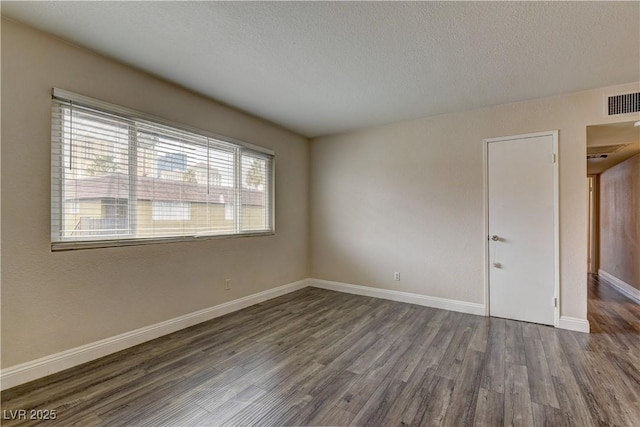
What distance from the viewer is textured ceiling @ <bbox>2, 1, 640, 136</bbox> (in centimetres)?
188

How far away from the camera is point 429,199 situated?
388 centimetres

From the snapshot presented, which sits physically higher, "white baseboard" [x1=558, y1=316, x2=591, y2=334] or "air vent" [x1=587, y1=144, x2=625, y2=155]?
"air vent" [x1=587, y1=144, x2=625, y2=155]

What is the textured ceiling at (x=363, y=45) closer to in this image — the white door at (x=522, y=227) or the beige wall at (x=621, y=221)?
the white door at (x=522, y=227)

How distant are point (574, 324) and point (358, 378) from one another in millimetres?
2625

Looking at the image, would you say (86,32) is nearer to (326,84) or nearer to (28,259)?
(28,259)

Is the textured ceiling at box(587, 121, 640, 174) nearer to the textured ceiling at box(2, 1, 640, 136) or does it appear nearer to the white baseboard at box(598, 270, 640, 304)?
the textured ceiling at box(2, 1, 640, 136)

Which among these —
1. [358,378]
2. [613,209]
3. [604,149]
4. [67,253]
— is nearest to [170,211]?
[67,253]

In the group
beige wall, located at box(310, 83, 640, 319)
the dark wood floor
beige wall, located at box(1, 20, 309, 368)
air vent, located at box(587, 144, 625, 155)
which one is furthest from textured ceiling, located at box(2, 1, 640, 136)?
the dark wood floor

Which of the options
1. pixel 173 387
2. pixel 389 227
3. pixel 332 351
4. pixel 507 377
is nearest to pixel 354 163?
pixel 389 227

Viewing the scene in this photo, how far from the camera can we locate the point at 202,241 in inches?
128

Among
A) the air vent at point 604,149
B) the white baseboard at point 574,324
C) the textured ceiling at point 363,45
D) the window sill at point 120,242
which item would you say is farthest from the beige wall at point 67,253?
the air vent at point 604,149

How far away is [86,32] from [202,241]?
2085mm

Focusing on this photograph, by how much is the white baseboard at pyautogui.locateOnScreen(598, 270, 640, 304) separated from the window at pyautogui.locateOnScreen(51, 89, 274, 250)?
5.74 metres

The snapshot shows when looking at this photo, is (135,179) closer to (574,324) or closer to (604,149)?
(574,324)
